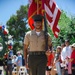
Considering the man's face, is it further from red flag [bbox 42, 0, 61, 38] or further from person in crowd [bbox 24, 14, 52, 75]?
red flag [bbox 42, 0, 61, 38]

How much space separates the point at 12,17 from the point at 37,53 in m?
50.9

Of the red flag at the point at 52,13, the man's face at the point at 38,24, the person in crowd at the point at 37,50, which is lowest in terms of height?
the person in crowd at the point at 37,50

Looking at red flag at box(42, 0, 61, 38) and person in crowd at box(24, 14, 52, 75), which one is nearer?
person in crowd at box(24, 14, 52, 75)

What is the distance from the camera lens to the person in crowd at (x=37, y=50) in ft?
26.4

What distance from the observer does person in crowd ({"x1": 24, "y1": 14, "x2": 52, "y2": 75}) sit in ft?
26.4

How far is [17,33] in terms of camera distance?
56.5 metres

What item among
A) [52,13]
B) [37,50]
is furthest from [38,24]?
[52,13]

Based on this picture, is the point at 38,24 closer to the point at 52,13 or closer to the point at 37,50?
the point at 37,50

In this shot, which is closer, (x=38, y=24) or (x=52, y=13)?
(x=38, y=24)

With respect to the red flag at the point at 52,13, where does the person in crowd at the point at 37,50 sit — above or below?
below

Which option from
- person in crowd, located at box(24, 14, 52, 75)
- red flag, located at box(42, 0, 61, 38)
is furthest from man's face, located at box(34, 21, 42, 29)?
red flag, located at box(42, 0, 61, 38)

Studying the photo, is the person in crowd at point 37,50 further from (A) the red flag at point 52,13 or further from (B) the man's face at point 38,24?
(A) the red flag at point 52,13

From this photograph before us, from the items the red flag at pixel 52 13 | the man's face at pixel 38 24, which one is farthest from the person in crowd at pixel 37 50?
the red flag at pixel 52 13

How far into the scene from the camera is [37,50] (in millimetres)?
8070
